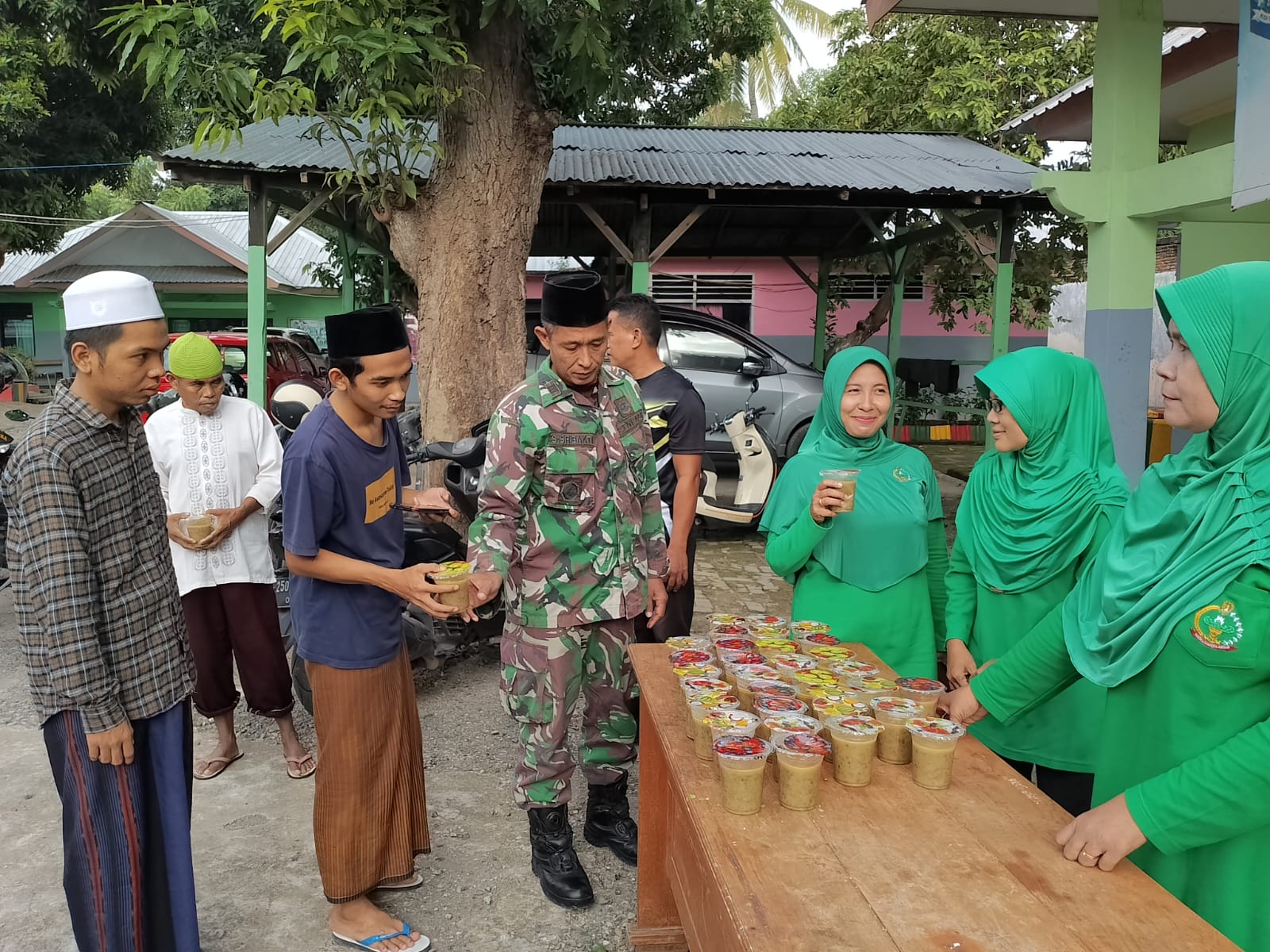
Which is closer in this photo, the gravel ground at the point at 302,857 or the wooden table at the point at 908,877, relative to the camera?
the wooden table at the point at 908,877

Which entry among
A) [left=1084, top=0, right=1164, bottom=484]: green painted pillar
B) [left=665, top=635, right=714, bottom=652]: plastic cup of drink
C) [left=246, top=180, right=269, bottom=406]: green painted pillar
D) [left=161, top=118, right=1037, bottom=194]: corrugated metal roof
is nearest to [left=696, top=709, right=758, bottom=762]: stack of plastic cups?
[left=665, top=635, right=714, bottom=652]: plastic cup of drink

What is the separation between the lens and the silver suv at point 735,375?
9.04 m

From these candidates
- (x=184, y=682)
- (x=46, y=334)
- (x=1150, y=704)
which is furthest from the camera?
(x=46, y=334)

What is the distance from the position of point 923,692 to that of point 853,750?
38 cm

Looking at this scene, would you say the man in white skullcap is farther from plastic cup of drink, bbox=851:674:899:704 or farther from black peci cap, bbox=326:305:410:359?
plastic cup of drink, bbox=851:674:899:704

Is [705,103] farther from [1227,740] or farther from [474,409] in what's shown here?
[1227,740]

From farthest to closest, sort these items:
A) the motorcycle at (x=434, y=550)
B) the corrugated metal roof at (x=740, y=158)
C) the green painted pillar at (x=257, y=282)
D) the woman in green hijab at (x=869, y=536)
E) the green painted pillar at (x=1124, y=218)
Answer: the corrugated metal roof at (x=740, y=158) < the green painted pillar at (x=257, y=282) < the green painted pillar at (x=1124, y=218) < the motorcycle at (x=434, y=550) < the woman in green hijab at (x=869, y=536)

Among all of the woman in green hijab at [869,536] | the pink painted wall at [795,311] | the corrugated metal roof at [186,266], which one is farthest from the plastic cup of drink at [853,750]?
the corrugated metal roof at [186,266]

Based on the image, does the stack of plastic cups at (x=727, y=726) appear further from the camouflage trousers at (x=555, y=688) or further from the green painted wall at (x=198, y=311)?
the green painted wall at (x=198, y=311)

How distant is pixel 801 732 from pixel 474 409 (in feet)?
12.4

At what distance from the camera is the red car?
12.8m

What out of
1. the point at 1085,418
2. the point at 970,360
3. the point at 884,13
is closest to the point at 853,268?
the point at 970,360

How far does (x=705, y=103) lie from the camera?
15.4 metres

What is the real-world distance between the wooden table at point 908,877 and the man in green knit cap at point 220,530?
7.51ft
